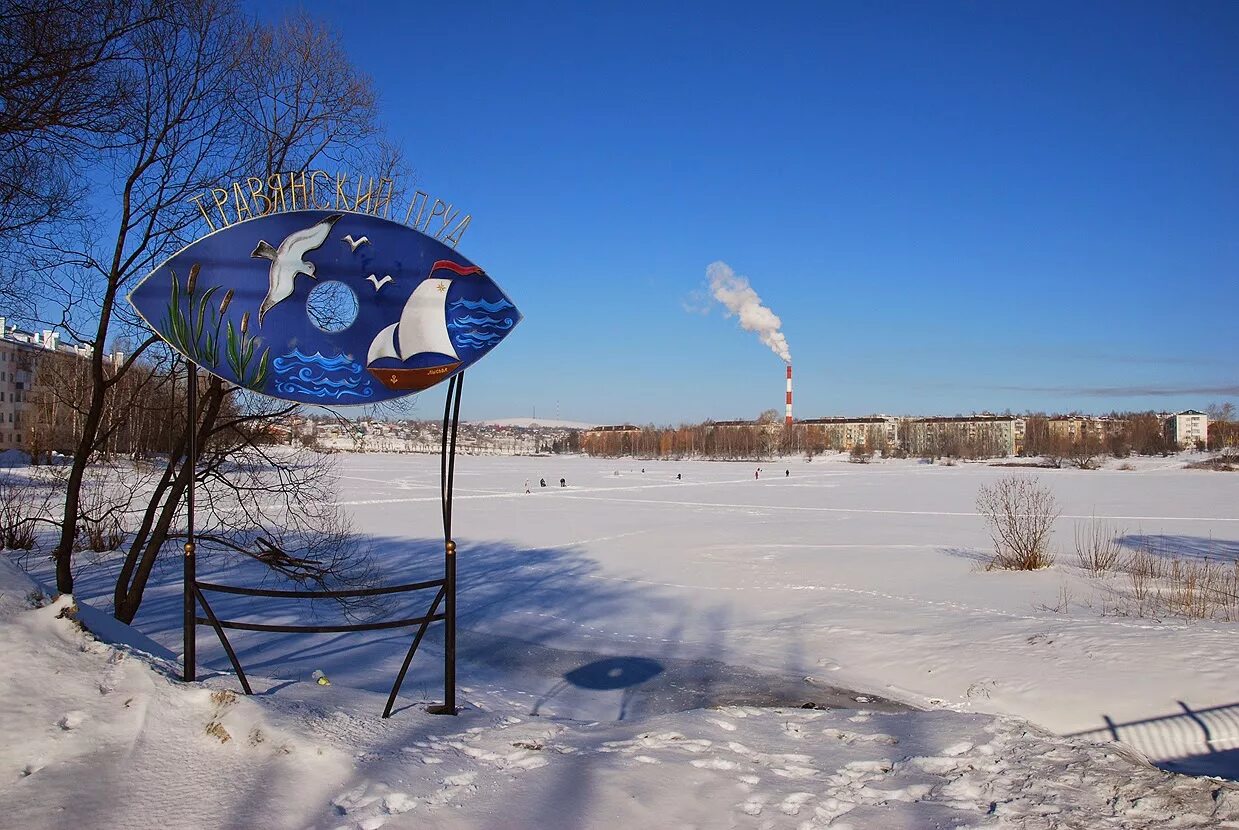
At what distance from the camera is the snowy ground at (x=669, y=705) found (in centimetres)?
374

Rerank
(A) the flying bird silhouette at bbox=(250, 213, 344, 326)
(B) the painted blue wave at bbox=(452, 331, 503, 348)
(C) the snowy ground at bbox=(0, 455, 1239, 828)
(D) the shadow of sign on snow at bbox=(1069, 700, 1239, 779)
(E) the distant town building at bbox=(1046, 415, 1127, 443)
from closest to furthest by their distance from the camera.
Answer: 1. (C) the snowy ground at bbox=(0, 455, 1239, 828)
2. (A) the flying bird silhouette at bbox=(250, 213, 344, 326)
3. (B) the painted blue wave at bbox=(452, 331, 503, 348)
4. (D) the shadow of sign on snow at bbox=(1069, 700, 1239, 779)
5. (E) the distant town building at bbox=(1046, 415, 1127, 443)

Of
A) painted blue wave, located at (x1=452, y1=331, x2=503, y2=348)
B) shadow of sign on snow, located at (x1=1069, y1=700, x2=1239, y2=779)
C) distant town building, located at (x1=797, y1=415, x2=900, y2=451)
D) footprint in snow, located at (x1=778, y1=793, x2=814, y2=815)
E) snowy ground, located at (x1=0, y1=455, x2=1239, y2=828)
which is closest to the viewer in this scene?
snowy ground, located at (x1=0, y1=455, x2=1239, y2=828)

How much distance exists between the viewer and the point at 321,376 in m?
5.23

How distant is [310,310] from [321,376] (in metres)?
0.46

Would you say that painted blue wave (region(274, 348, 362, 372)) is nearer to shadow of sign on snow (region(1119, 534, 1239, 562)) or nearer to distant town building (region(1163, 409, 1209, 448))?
shadow of sign on snow (region(1119, 534, 1239, 562))

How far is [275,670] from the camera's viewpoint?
916 centimetres

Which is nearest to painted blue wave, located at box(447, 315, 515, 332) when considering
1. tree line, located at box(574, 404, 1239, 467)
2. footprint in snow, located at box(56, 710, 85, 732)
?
footprint in snow, located at box(56, 710, 85, 732)

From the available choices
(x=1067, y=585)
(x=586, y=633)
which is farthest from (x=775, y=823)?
(x=1067, y=585)

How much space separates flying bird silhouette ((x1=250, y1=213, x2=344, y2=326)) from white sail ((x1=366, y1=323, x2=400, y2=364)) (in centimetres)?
57

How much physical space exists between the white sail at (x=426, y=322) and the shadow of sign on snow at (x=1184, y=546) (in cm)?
1972

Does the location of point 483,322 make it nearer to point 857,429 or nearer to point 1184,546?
point 1184,546

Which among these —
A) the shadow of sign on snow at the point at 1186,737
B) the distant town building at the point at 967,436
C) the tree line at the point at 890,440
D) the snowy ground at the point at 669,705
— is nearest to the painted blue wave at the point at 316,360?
the snowy ground at the point at 669,705

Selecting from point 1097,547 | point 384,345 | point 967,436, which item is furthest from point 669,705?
point 967,436

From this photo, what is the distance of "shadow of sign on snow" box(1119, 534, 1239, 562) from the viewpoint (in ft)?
65.5
